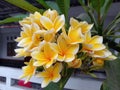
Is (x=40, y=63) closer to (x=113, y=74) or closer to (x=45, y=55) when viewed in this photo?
(x=45, y=55)

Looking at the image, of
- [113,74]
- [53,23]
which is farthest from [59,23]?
[113,74]

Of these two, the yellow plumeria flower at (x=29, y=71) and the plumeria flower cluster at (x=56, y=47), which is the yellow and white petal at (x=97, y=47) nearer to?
the plumeria flower cluster at (x=56, y=47)

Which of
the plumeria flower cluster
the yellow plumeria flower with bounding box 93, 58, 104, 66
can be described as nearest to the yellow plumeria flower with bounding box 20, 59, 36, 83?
the plumeria flower cluster

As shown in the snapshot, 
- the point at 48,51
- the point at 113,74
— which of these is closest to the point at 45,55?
the point at 48,51

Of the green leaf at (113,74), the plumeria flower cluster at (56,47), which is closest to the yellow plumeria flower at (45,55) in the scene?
the plumeria flower cluster at (56,47)

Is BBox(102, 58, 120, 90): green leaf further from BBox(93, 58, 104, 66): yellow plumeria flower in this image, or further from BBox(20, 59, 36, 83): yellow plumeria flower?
BBox(20, 59, 36, 83): yellow plumeria flower

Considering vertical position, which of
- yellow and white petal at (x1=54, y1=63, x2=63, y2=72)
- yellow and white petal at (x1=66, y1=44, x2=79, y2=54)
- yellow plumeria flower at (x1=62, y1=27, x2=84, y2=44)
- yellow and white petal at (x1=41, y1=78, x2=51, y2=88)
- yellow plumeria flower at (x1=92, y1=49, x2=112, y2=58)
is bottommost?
yellow and white petal at (x1=41, y1=78, x2=51, y2=88)
